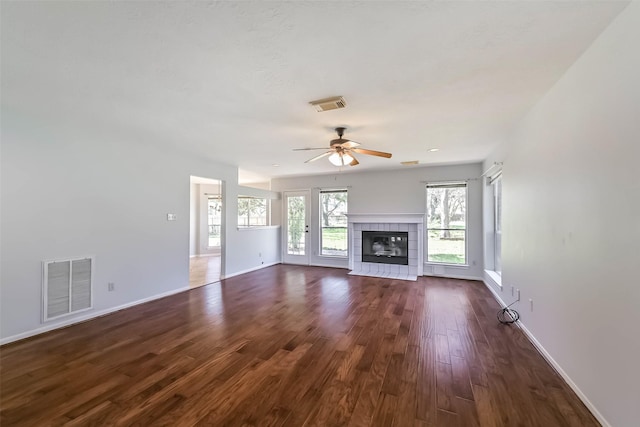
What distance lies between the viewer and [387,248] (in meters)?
6.29

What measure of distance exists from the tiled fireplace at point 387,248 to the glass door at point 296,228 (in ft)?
4.36

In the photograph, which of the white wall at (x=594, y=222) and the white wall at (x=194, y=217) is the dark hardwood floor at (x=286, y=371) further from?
the white wall at (x=194, y=217)

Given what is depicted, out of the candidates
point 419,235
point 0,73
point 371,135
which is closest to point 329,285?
point 419,235

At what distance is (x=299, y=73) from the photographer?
2012 millimetres

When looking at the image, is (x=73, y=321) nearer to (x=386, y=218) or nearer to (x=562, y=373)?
(x=562, y=373)

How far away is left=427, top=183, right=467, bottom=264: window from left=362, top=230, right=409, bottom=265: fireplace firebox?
536 millimetres

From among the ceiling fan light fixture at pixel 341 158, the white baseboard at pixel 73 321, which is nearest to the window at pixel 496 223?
the ceiling fan light fixture at pixel 341 158

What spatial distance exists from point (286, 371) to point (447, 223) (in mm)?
4846

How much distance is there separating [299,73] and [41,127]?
10.4ft

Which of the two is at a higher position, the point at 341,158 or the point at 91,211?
the point at 341,158

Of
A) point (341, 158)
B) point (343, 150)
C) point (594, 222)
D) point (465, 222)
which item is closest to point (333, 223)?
point (465, 222)

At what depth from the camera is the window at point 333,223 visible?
6926 millimetres

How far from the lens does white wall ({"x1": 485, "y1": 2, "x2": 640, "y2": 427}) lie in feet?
4.75

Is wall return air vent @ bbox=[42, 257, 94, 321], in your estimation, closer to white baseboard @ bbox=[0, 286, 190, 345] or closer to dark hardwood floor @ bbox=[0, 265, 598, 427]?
white baseboard @ bbox=[0, 286, 190, 345]
